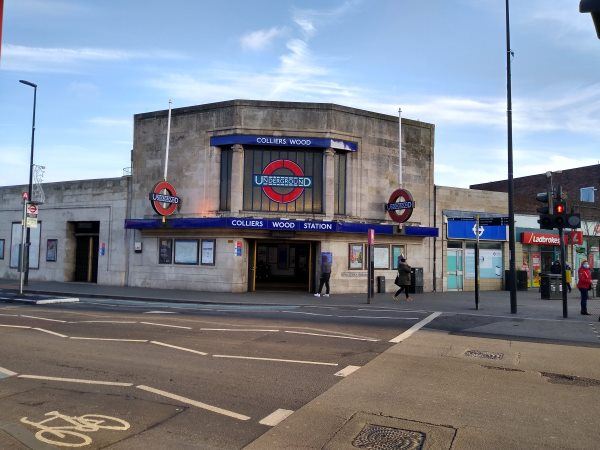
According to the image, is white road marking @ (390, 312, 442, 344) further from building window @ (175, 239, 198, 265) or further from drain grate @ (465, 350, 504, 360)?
building window @ (175, 239, 198, 265)

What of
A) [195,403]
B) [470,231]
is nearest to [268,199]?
[470,231]

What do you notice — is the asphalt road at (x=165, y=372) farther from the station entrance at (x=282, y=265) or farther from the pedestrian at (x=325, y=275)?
the station entrance at (x=282, y=265)

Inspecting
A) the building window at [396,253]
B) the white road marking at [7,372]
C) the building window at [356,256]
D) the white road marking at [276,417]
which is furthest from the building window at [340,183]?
the white road marking at [276,417]

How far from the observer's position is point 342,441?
4.87m

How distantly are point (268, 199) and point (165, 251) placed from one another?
558 centimetres

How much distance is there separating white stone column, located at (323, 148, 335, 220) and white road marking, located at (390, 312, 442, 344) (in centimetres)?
798

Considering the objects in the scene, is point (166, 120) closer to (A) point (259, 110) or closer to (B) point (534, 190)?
(A) point (259, 110)

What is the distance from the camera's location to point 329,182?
22.6 m

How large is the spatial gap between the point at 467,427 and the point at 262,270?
948 inches

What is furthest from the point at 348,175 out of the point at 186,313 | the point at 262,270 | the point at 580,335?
the point at 580,335

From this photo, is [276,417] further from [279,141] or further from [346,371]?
[279,141]

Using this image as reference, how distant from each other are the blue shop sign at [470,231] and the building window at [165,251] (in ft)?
46.2

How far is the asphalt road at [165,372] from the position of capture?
5.08 m

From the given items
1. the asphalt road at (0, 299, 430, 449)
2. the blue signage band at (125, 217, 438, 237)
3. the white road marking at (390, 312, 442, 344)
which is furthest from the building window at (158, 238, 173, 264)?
the white road marking at (390, 312, 442, 344)
